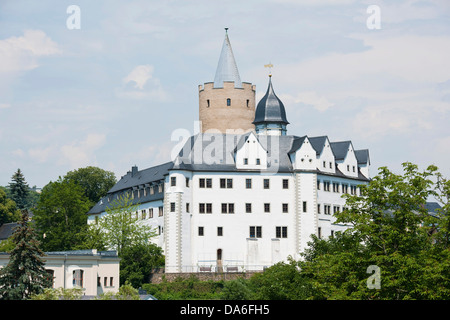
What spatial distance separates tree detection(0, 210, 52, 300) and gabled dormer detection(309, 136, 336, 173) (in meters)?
42.5

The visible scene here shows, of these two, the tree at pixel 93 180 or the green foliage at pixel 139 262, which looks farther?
the tree at pixel 93 180

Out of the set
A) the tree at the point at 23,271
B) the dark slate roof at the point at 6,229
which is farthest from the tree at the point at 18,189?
the tree at the point at 23,271

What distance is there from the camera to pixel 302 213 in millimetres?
84875

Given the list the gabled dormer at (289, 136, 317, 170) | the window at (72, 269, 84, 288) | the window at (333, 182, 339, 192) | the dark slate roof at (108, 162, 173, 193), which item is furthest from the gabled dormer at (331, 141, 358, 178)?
the window at (72, 269, 84, 288)

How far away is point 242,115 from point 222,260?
24.4 meters

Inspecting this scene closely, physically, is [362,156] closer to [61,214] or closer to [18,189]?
[61,214]

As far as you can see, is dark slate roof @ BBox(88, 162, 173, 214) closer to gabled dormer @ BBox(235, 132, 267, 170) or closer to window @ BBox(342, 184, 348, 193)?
gabled dormer @ BBox(235, 132, 267, 170)

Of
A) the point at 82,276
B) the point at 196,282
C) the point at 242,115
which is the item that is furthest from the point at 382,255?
the point at 242,115

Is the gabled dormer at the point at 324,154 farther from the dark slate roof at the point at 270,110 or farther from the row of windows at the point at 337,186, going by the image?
the dark slate roof at the point at 270,110

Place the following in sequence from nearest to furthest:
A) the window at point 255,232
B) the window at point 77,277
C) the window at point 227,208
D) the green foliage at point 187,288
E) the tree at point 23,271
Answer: the tree at point 23,271 → the window at point 77,277 → the green foliage at point 187,288 → the window at point 227,208 → the window at point 255,232

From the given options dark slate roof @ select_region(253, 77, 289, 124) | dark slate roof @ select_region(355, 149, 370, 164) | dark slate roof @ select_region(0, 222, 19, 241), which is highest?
dark slate roof @ select_region(253, 77, 289, 124)

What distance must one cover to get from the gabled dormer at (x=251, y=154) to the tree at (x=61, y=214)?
68.6 ft

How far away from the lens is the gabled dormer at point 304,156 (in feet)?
283

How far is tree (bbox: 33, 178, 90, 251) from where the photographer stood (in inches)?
3597
